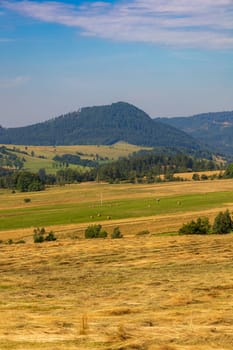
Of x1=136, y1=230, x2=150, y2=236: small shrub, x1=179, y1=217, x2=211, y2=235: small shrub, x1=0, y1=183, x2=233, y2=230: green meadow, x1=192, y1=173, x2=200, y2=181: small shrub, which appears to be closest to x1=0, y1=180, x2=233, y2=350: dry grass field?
x1=179, y1=217, x2=211, y2=235: small shrub

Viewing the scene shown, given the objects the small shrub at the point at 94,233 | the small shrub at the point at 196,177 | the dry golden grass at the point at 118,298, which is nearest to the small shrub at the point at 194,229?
the small shrub at the point at 94,233

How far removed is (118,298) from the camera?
77.6 ft

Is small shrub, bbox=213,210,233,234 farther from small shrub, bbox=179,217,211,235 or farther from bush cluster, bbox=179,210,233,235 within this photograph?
small shrub, bbox=179,217,211,235

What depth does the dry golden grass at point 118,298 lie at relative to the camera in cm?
1570

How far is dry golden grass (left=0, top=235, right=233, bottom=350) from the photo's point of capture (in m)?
15.7

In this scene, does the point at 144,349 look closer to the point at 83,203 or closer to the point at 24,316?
the point at 24,316

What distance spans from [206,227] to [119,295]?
1715 inches

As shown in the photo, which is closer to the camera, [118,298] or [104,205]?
[118,298]

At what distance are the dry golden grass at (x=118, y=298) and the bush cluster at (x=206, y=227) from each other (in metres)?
18.9

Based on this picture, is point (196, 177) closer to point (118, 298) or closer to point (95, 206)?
point (95, 206)

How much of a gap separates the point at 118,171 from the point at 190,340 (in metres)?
179

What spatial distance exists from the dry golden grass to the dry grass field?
1.2 inches

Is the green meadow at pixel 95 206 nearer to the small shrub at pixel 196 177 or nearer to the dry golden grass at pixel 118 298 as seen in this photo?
the small shrub at pixel 196 177

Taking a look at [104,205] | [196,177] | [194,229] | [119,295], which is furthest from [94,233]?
[196,177]
